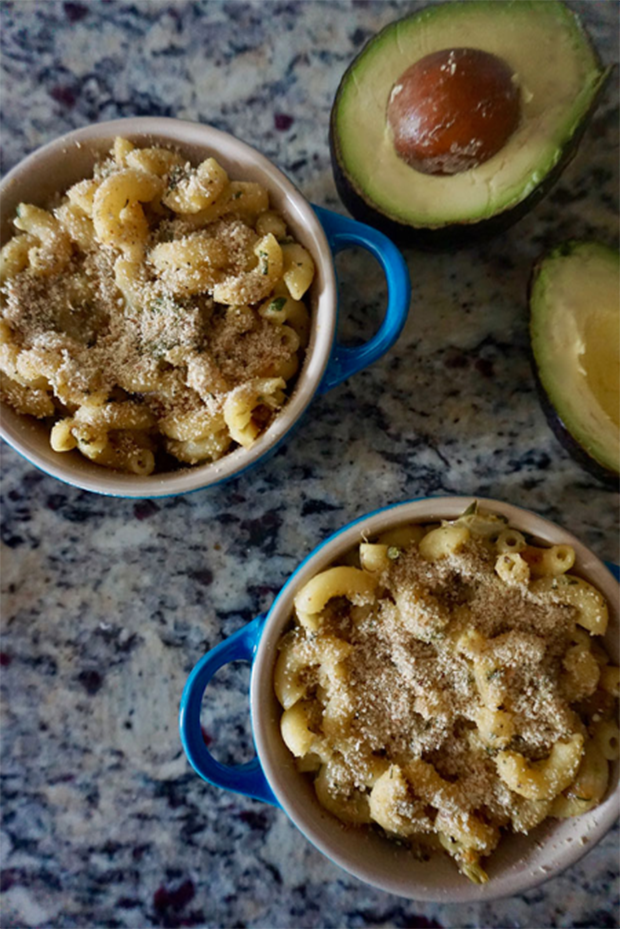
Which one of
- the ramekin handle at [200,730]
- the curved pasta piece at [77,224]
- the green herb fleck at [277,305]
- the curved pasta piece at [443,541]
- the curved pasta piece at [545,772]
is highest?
the green herb fleck at [277,305]

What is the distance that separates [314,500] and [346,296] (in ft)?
1.00

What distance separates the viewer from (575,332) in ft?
2.94

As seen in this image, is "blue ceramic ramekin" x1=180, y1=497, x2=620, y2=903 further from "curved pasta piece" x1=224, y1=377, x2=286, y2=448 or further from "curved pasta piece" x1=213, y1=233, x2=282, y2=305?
"curved pasta piece" x1=213, y1=233, x2=282, y2=305

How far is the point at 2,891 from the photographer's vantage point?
3.60ft

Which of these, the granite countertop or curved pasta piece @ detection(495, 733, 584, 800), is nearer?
curved pasta piece @ detection(495, 733, 584, 800)

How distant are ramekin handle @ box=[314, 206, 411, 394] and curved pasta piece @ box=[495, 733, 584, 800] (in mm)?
485

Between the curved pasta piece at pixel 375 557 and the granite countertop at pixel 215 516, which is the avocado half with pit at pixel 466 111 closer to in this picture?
the granite countertop at pixel 215 516

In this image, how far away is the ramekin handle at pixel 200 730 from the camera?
0.91 m

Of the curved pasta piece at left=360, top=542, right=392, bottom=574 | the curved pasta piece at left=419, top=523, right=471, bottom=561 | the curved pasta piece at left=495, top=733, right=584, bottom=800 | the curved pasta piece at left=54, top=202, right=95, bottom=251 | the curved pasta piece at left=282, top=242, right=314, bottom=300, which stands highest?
the curved pasta piece at left=282, top=242, right=314, bottom=300

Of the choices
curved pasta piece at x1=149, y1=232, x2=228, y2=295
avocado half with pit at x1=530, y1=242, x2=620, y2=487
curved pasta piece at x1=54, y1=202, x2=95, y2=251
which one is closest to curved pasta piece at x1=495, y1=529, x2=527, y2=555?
avocado half with pit at x1=530, y1=242, x2=620, y2=487

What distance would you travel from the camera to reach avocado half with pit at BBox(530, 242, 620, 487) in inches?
34.9

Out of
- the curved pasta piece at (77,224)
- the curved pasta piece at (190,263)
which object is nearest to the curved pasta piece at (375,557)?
the curved pasta piece at (190,263)

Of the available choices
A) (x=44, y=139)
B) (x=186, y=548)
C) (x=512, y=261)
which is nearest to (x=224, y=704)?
(x=186, y=548)

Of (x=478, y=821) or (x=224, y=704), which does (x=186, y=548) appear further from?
(x=478, y=821)
